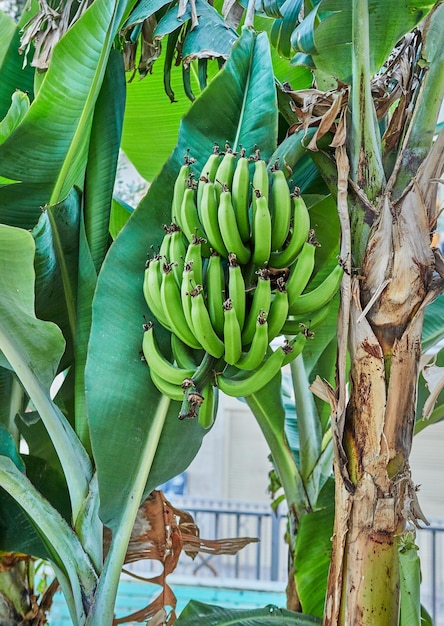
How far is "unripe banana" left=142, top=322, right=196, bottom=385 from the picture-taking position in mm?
746

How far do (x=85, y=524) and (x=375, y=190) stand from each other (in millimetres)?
635

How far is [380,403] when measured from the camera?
72 centimetres

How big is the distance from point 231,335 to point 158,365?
142 millimetres

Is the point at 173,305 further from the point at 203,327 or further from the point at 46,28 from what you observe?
the point at 46,28

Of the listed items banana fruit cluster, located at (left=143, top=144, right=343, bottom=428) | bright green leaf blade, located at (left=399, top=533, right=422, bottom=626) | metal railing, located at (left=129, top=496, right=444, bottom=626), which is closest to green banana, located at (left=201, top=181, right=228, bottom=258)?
banana fruit cluster, located at (left=143, top=144, right=343, bottom=428)

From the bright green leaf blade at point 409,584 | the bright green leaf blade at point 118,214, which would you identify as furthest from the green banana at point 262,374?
the bright green leaf blade at point 118,214

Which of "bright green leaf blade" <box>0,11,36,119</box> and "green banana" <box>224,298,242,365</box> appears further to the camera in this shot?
"bright green leaf blade" <box>0,11,36,119</box>

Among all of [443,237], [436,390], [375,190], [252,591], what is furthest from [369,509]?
[443,237]

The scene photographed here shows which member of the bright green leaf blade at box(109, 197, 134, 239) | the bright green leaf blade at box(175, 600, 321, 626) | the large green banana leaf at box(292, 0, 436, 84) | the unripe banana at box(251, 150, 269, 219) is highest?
the large green banana leaf at box(292, 0, 436, 84)

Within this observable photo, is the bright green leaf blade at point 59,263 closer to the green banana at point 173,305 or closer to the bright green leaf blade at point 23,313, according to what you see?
the bright green leaf blade at point 23,313

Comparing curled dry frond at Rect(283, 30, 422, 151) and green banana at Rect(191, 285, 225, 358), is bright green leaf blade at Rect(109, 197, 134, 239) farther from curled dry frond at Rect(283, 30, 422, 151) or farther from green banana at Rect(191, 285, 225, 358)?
green banana at Rect(191, 285, 225, 358)

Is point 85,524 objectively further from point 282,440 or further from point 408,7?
point 408,7

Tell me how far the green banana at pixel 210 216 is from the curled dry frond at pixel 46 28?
0.43 meters

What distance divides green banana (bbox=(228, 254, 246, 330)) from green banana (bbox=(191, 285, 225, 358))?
3 centimetres
